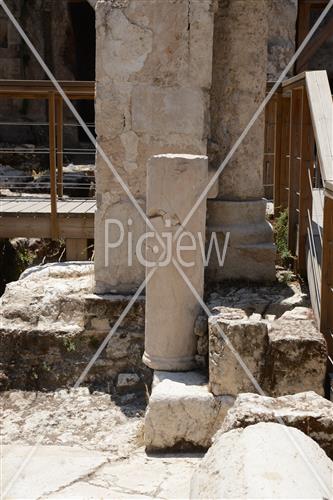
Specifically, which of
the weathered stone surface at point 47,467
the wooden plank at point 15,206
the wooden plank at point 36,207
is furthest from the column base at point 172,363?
the wooden plank at point 15,206

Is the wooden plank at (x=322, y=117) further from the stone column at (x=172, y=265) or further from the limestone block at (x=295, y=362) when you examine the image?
the limestone block at (x=295, y=362)

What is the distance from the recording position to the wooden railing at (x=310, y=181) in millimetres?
3109

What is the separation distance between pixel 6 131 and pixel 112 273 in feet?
39.1

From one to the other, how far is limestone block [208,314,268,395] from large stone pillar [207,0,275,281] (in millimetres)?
1052

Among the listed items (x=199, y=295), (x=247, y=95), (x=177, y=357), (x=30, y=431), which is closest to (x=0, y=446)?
(x=30, y=431)

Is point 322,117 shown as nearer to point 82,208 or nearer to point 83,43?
point 82,208

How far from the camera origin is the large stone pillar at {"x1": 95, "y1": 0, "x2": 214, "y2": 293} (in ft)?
12.7

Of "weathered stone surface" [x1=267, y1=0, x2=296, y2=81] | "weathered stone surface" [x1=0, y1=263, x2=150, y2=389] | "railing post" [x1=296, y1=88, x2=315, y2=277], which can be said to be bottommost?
"weathered stone surface" [x1=0, y1=263, x2=150, y2=389]

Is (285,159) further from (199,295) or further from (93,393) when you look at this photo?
(93,393)

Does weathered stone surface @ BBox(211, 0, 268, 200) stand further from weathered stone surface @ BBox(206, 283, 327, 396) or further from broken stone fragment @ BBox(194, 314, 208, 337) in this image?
weathered stone surface @ BBox(206, 283, 327, 396)

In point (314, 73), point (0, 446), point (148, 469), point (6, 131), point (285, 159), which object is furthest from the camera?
point (6, 131)

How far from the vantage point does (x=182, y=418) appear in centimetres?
318

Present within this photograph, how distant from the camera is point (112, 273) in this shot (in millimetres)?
4180

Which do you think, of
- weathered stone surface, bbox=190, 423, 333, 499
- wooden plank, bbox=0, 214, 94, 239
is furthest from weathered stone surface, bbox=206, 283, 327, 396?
wooden plank, bbox=0, 214, 94, 239
